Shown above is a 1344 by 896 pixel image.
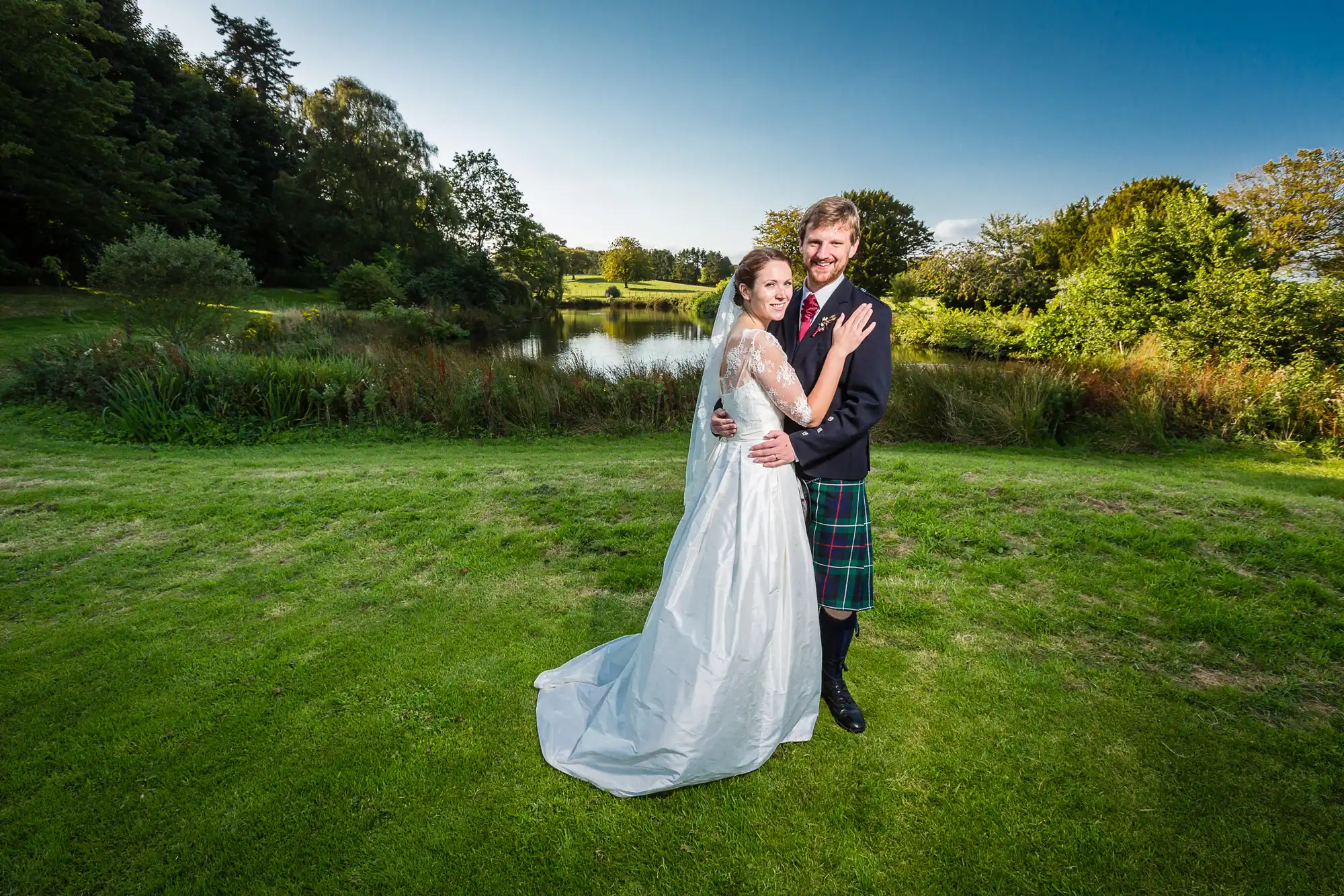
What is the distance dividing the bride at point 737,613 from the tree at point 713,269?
8359 cm

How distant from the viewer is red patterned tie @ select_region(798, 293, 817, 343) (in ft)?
8.21

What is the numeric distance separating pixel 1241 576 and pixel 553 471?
234 inches

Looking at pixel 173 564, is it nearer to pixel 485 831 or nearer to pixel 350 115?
pixel 485 831

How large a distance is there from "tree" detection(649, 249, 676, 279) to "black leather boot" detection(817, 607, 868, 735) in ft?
324

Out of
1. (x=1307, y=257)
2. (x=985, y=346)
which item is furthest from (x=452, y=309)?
(x=1307, y=257)

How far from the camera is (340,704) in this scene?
2.73 m

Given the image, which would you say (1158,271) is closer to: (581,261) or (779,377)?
(779,377)

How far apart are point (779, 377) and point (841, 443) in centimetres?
41

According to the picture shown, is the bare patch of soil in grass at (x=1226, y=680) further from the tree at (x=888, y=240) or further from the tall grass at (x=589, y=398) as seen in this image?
the tree at (x=888, y=240)

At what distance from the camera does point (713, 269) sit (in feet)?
294

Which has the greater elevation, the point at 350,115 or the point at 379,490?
the point at 350,115

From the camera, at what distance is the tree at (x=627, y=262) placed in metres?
91.0

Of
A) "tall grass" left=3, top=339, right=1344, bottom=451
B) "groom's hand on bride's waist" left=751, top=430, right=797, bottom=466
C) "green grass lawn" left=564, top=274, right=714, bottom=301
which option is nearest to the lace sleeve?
"groom's hand on bride's waist" left=751, top=430, right=797, bottom=466

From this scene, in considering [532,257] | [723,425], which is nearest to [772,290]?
[723,425]
